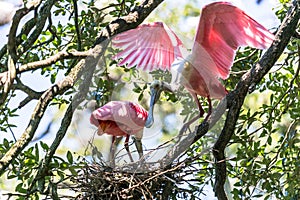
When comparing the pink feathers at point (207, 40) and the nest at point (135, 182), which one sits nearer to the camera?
the nest at point (135, 182)

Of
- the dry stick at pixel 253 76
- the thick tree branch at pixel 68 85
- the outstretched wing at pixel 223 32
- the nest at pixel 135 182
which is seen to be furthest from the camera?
the outstretched wing at pixel 223 32

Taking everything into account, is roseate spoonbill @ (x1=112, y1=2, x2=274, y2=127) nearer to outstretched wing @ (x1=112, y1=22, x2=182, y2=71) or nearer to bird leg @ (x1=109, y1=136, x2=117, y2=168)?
outstretched wing @ (x1=112, y1=22, x2=182, y2=71)

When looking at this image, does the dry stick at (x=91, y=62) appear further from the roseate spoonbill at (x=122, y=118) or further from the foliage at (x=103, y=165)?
the roseate spoonbill at (x=122, y=118)

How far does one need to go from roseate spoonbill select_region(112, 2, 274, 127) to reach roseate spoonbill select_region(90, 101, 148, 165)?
0.08m

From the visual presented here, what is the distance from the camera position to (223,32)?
3.74 metres

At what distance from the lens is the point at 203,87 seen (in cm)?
374

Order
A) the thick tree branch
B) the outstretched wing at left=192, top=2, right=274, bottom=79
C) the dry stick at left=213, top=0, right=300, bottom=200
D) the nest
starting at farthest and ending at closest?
the outstretched wing at left=192, top=2, right=274, bottom=79, the nest, the dry stick at left=213, top=0, right=300, bottom=200, the thick tree branch

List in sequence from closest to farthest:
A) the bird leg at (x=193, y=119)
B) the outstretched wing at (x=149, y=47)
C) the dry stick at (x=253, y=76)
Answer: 1. the dry stick at (x=253, y=76)
2. the bird leg at (x=193, y=119)
3. the outstretched wing at (x=149, y=47)

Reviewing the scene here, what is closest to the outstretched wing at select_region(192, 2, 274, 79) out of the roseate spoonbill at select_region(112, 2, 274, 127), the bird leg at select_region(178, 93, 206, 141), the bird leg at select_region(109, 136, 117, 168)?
the roseate spoonbill at select_region(112, 2, 274, 127)

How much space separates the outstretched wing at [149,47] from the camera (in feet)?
12.7

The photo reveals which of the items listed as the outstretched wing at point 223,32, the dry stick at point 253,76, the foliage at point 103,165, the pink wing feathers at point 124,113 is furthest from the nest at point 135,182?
the outstretched wing at point 223,32

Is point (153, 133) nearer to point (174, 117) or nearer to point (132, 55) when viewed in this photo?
point (174, 117)

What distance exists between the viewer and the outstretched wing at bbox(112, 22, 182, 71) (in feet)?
12.7

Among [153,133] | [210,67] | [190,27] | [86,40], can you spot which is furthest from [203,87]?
[190,27]
